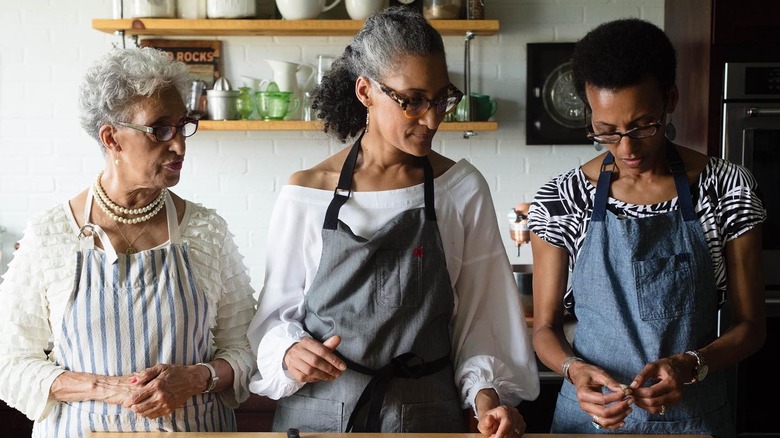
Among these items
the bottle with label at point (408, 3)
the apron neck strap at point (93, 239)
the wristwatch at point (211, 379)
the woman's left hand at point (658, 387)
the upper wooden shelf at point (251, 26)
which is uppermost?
the bottle with label at point (408, 3)

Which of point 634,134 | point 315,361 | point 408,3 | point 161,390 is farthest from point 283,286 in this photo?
point 408,3

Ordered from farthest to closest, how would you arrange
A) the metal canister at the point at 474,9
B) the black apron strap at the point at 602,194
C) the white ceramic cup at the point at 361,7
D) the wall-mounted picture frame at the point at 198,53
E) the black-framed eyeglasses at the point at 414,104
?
the wall-mounted picture frame at the point at 198,53 → the metal canister at the point at 474,9 → the white ceramic cup at the point at 361,7 → the black apron strap at the point at 602,194 → the black-framed eyeglasses at the point at 414,104

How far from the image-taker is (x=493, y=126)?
14.1 feet

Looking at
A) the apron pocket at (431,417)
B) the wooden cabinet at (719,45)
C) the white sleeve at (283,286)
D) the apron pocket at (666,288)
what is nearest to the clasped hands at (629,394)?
the apron pocket at (666,288)

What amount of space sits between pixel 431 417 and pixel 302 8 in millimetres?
2774

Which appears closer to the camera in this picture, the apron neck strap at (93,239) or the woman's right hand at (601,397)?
the woman's right hand at (601,397)

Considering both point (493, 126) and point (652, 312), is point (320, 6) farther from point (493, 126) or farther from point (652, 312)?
point (652, 312)

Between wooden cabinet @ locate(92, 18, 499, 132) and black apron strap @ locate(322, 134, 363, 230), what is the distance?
228 centimetres

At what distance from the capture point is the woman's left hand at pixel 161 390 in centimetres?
183

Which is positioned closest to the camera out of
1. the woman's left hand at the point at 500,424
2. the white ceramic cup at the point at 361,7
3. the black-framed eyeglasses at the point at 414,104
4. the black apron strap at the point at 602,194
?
the woman's left hand at the point at 500,424

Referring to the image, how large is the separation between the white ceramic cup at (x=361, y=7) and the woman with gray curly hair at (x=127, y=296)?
2278 millimetres

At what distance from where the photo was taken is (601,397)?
1.73 meters

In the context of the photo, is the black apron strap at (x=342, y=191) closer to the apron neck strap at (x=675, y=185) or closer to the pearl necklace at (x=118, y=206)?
the pearl necklace at (x=118, y=206)

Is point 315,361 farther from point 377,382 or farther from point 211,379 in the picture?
point 211,379
